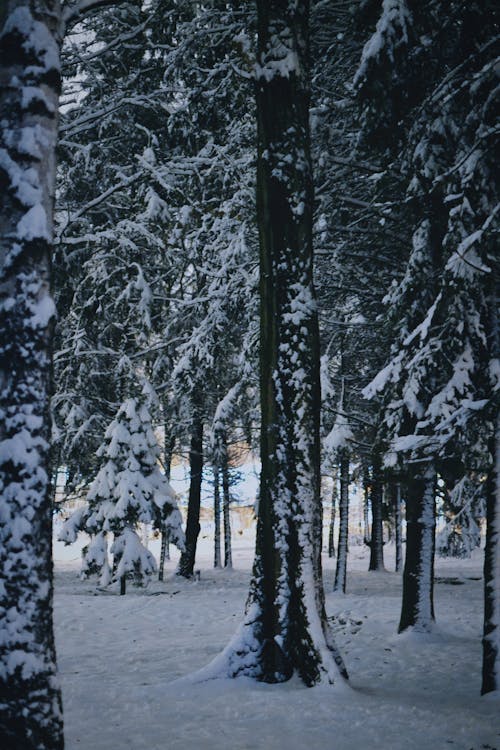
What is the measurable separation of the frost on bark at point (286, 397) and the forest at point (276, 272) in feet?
0.07

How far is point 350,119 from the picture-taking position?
33.6 feet

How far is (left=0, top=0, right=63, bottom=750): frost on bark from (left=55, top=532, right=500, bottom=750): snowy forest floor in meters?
1.38

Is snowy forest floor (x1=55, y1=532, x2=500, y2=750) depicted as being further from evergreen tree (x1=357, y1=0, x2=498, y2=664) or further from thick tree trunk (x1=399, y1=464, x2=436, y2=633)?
evergreen tree (x1=357, y1=0, x2=498, y2=664)

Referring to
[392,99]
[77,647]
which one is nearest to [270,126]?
[392,99]

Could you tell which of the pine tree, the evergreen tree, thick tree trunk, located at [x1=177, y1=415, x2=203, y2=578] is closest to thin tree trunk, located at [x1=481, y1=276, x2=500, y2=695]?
the evergreen tree

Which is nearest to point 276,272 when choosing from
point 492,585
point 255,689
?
point 492,585

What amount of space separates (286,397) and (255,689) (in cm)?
281

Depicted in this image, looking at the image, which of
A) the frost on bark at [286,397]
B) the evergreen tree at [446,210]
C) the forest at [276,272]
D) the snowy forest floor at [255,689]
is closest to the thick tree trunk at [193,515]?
the snowy forest floor at [255,689]

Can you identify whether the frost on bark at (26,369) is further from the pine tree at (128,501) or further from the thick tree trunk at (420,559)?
the pine tree at (128,501)

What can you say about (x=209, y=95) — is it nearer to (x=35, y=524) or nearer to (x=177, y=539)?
(x=35, y=524)

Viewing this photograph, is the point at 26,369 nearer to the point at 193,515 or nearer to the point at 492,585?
the point at 492,585

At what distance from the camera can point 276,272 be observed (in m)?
6.70

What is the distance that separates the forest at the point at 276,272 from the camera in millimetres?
3539

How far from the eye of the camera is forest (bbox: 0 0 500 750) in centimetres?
354
